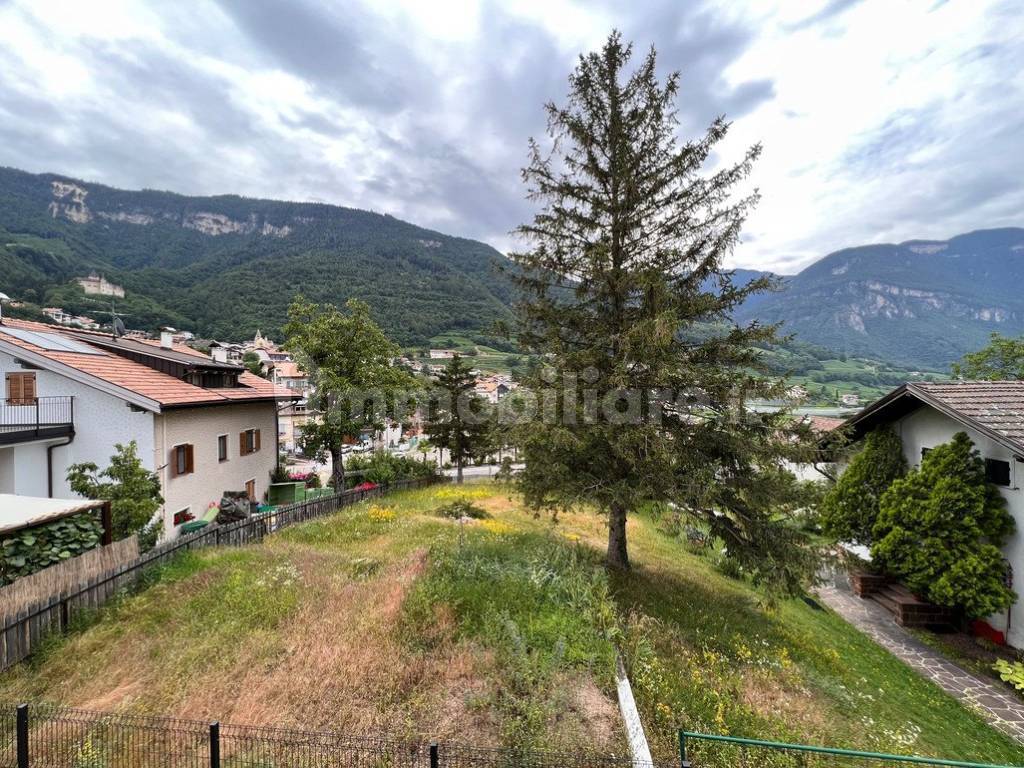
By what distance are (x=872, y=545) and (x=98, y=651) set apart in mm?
17760

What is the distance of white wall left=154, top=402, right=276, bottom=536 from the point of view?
13781mm

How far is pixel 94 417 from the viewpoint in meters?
13.6

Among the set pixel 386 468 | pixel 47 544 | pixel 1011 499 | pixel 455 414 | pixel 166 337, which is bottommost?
pixel 386 468

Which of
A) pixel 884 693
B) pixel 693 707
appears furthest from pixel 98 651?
pixel 884 693

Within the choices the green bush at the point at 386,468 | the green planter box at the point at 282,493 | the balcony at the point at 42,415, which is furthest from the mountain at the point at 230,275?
the balcony at the point at 42,415

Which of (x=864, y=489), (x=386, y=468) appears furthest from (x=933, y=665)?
(x=386, y=468)

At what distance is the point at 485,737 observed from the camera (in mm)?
4605

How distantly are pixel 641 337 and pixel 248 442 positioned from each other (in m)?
18.1

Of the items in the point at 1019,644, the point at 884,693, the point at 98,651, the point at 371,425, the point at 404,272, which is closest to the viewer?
the point at 98,651

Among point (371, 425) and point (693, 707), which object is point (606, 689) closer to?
point (693, 707)

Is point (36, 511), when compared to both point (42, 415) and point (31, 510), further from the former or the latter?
point (42, 415)


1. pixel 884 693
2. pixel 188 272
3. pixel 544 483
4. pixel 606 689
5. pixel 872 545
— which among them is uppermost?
pixel 188 272

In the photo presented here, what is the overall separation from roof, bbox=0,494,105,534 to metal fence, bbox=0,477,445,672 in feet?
3.95

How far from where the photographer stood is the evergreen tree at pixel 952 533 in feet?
33.3
